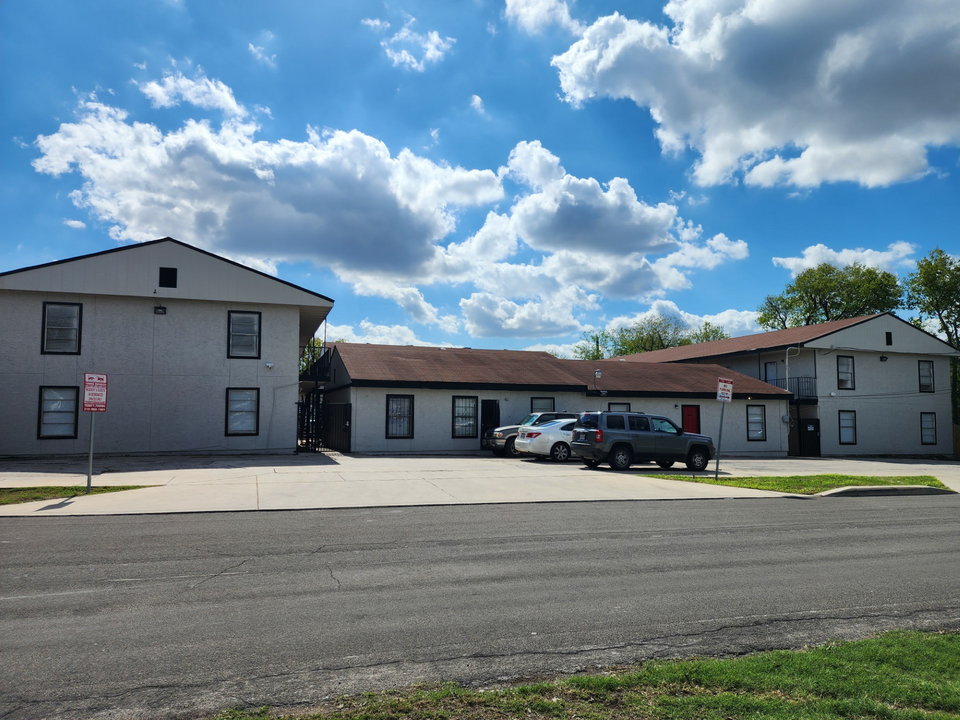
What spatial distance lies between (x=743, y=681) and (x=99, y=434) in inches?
919

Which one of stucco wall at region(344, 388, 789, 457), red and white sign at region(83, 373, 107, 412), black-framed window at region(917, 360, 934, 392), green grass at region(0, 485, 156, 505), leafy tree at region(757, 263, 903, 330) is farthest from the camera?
leafy tree at region(757, 263, 903, 330)

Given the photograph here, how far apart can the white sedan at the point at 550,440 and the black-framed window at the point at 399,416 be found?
5444 mm

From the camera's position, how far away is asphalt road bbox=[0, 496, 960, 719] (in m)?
4.67

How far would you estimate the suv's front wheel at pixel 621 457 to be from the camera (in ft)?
69.4

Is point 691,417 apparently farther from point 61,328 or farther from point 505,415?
point 61,328

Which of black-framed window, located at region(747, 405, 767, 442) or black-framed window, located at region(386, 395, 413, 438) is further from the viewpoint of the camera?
black-framed window, located at region(747, 405, 767, 442)

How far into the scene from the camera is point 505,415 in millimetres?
29250

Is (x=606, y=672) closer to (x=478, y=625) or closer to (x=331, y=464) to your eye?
(x=478, y=625)

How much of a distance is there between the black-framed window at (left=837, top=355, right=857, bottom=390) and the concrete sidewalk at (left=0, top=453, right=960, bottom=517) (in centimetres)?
1489

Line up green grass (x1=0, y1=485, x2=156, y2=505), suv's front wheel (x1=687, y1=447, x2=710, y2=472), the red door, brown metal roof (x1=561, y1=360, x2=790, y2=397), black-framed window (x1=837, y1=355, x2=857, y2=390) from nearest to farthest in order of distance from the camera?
green grass (x1=0, y1=485, x2=156, y2=505) < suv's front wheel (x1=687, y1=447, x2=710, y2=472) < brown metal roof (x1=561, y1=360, x2=790, y2=397) < the red door < black-framed window (x1=837, y1=355, x2=857, y2=390)

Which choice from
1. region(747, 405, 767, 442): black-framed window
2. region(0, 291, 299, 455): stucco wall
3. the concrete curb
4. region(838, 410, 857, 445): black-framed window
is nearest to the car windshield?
the concrete curb

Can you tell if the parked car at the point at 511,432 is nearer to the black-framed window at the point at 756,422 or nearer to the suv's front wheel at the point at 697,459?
the suv's front wheel at the point at 697,459

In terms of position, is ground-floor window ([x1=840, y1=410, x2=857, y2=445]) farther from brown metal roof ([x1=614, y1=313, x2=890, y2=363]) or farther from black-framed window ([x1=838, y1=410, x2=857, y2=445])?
brown metal roof ([x1=614, y1=313, x2=890, y2=363])

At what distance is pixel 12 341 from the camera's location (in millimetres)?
22656
